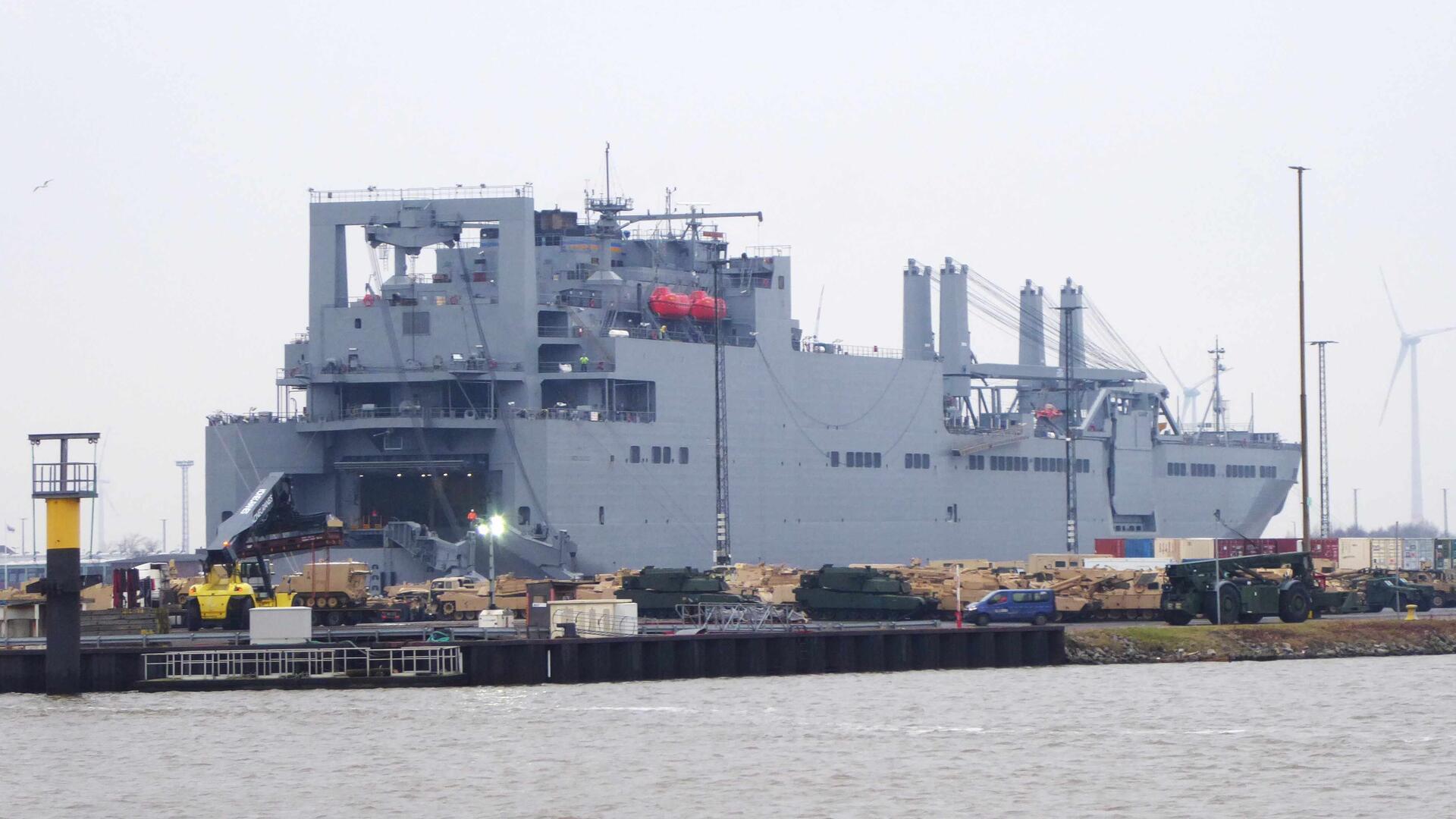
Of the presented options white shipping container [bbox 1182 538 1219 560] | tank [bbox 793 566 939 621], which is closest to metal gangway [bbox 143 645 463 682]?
tank [bbox 793 566 939 621]

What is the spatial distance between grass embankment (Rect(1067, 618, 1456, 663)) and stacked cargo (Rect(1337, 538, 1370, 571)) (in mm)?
33047

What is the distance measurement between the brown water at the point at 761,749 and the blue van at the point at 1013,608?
895 cm

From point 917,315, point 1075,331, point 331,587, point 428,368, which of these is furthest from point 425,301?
point 1075,331

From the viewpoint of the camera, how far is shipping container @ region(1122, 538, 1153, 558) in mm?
91312

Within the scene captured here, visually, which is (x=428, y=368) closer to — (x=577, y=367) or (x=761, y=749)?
(x=577, y=367)

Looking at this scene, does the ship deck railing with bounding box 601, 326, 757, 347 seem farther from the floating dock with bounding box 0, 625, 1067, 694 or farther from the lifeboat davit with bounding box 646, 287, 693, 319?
the floating dock with bounding box 0, 625, 1067, 694

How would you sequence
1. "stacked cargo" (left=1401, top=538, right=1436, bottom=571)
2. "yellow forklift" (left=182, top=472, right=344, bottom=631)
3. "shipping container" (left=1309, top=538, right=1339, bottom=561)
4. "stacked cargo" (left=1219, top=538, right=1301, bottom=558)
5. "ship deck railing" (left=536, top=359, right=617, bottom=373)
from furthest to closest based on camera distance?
"shipping container" (left=1309, top=538, right=1339, bottom=561) → "stacked cargo" (left=1401, top=538, right=1436, bottom=571) → "stacked cargo" (left=1219, top=538, right=1301, bottom=558) → "ship deck railing" (left=536, top=359, right=617, bottom=373) → "yellow forklift" (left=182, top=472, right=344, bottom=631)

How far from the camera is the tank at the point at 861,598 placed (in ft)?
190

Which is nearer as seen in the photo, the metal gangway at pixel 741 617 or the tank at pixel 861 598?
the metal gangway at pixel 741 617

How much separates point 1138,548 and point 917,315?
44.2ft

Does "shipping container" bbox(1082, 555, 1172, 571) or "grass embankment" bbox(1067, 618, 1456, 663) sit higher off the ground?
"shipping container" bbox(1082, 555, 1172, 571)

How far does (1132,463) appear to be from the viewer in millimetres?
101938

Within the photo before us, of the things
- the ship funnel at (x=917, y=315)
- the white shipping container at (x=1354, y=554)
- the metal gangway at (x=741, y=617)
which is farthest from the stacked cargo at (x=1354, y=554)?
the metal gangway at (x=741, y=617)

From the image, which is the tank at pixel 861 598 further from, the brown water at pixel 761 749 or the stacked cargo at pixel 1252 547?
the stacked cargo at pixel 1252 547
